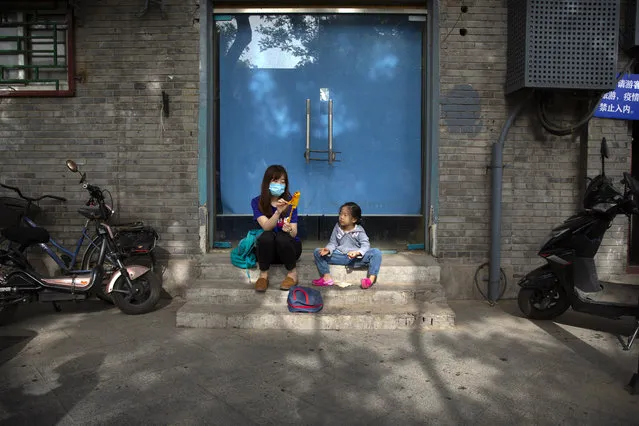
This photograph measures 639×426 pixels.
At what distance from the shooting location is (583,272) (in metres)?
4.72

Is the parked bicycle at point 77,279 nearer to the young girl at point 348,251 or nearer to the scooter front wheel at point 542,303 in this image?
the young girl at point 348,251

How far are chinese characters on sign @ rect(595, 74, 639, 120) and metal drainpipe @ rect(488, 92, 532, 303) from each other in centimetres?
100

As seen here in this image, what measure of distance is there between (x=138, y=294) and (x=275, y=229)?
158 cm

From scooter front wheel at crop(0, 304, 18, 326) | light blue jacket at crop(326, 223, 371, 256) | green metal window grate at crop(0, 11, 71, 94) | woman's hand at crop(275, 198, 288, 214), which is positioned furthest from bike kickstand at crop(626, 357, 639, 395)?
green metal window grate at crop(0, 11, 71, 94)

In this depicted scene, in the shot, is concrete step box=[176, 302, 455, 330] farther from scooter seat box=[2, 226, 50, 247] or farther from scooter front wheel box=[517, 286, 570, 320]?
scooter seat box=[2, 226, 50, 247]

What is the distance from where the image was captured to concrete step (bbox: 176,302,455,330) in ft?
15.8

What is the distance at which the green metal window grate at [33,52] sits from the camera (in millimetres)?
6043

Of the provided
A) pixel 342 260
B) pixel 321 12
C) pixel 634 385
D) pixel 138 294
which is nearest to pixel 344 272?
pixel 342 260

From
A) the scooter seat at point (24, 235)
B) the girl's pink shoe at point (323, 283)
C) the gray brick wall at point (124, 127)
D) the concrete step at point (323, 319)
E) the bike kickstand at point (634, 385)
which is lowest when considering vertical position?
the bike kickstand at point (634, 385)

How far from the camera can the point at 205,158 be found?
233 inches

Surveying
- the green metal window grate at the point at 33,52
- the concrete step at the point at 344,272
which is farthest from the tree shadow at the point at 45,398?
the green metal window grate at the point at 33,52

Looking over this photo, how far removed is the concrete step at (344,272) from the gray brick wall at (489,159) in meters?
0.46

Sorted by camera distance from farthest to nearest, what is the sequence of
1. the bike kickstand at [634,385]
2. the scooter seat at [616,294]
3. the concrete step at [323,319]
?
the scooter seat at [616,294] → the concrete step at [323,319] → the bike kickstand at [634,385]

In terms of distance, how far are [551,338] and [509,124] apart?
2.43 m
